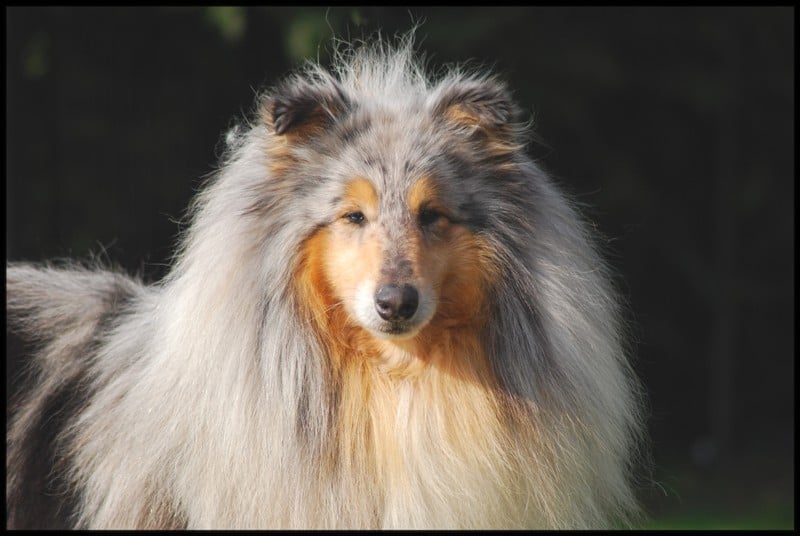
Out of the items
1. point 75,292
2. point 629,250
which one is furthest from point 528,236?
point 629,250

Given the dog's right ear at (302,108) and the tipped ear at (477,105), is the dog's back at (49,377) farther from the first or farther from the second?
the tipped ear at (477,105)

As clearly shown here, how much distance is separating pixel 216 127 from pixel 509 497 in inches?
176

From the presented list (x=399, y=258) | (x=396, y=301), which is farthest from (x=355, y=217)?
(x=396, y=301)

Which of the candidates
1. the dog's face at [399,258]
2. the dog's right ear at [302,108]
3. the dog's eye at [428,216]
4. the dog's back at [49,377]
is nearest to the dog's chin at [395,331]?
the dog's face at [399,258]

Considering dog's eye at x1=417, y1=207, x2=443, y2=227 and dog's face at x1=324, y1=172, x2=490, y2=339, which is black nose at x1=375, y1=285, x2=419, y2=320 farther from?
dog's eye at x1=417, y1=207, x2=443, y2=227

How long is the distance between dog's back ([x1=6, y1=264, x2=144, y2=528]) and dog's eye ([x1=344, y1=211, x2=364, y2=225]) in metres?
1.49

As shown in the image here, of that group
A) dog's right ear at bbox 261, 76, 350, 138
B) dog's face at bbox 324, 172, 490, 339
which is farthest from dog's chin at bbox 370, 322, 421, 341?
dog's right ear at bbox 261, 76, 350, 138

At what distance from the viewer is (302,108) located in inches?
151

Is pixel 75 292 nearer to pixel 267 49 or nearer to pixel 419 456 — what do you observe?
pixel 419 456

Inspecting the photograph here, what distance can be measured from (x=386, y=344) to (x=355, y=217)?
469 mm

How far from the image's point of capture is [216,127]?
24.5 feet

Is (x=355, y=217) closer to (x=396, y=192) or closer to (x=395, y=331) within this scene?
(x=396, y=192)

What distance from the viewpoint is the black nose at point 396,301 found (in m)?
3.47

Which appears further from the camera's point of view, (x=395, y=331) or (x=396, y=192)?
(x=396, y=192)
